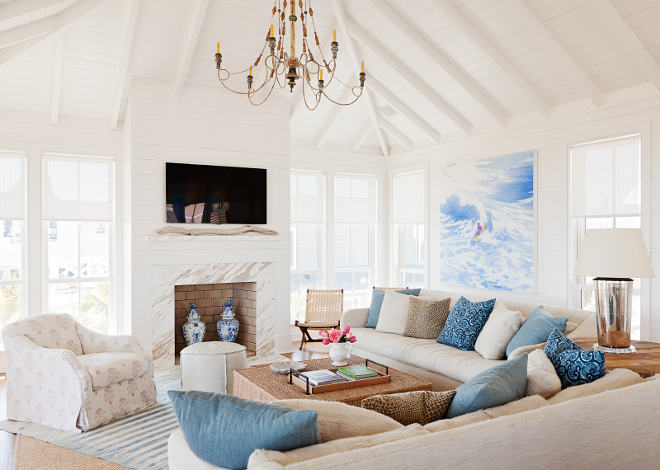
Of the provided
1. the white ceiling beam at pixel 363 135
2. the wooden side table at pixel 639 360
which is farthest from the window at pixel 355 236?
the wooden side table at pixel 639 360

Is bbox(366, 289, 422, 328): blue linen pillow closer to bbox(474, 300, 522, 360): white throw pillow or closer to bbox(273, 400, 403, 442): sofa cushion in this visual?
bbox(474, 300, 522, 360): white throw pillow

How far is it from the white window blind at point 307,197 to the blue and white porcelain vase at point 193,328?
1.82 metres

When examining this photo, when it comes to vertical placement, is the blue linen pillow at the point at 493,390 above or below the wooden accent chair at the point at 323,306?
above

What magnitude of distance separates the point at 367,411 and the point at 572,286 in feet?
12.0

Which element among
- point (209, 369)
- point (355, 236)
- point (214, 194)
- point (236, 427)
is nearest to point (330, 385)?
point (209, 369)

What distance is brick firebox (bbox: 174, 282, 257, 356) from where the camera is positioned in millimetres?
5559

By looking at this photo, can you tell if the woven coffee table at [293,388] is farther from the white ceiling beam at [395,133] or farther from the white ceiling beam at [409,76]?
the white ceiling beam at [395,133]

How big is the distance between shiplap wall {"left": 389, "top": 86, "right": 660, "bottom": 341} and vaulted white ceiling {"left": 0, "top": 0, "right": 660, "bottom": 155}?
0.44 feet

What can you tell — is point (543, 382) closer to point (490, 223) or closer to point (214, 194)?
point (490, 223)

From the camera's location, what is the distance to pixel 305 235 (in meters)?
6.64

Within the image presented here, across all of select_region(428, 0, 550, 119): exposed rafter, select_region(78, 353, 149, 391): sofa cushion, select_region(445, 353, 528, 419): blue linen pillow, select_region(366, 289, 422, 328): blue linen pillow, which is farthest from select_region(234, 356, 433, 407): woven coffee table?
select_region(428, 0, 550, 119): exposed rafter

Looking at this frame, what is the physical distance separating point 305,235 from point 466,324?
3.10m

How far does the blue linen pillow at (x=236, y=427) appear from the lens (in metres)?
1.42

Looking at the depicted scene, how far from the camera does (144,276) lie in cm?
493
